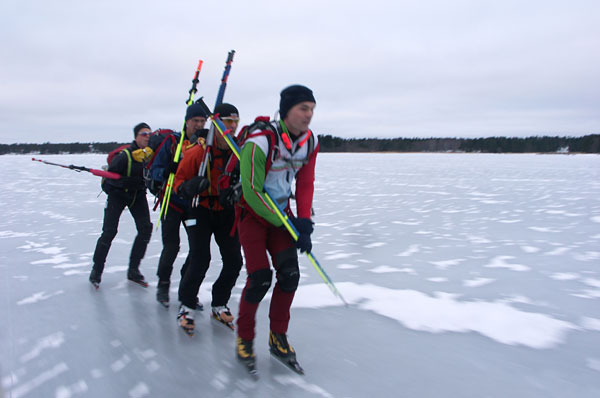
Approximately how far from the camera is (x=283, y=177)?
276 cm

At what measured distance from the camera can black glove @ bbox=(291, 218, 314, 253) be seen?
264cm

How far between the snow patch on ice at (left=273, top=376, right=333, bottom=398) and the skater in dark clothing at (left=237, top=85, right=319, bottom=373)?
0.25 feet

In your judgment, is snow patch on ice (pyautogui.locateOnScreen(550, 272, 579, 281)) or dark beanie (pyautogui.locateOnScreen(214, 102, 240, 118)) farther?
snow patch on ice (pyautogui.locateOnScreen(550, 272, 579, 281))

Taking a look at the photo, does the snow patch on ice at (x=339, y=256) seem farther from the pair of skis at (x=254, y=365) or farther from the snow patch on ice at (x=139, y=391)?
the snow patch on ice at (x=139, y=391)

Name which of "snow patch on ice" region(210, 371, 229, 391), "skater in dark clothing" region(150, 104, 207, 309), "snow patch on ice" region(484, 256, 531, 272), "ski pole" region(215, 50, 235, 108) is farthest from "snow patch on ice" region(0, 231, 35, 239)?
"snow patch on ice" region(484, 256, 531, 272)

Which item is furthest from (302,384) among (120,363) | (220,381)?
(120,363)

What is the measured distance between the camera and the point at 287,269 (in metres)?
2.73

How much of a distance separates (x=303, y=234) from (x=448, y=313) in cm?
174

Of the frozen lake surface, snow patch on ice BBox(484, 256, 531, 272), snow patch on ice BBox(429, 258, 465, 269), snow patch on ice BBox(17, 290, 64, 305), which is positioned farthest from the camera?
snow patch on ice BBox(429, 258, 465, 269)

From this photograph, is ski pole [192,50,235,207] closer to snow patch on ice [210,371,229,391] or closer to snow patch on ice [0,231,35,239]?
snow patch on ice [210,371,229,391]

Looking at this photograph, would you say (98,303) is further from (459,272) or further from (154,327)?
(459,272)

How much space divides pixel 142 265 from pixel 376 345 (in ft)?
11.2

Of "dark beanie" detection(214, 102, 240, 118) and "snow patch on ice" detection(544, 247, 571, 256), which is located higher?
"dark beanie" detection(214, 102, 240, 118)

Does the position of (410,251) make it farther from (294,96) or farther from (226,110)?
(294,96)
